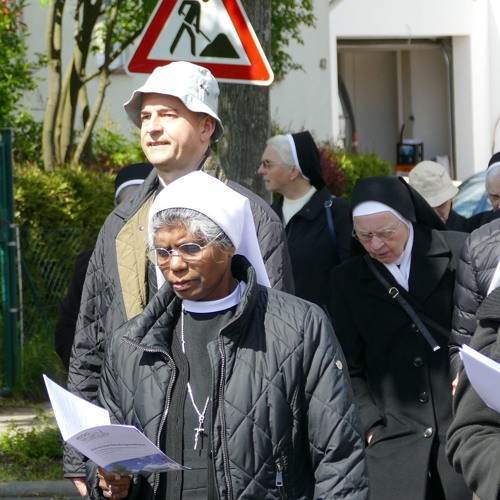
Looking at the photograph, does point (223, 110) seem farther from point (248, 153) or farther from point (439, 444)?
point (439, 444)

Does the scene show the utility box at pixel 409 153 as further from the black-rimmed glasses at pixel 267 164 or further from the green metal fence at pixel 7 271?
the black-rimmed glasses at pixel 267 164

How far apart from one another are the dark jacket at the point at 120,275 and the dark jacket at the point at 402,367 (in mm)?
1201

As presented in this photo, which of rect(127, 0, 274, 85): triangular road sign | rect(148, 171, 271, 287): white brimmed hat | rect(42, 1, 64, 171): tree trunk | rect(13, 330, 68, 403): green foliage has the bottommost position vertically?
rect(13, 330, 68, 403): green foliage

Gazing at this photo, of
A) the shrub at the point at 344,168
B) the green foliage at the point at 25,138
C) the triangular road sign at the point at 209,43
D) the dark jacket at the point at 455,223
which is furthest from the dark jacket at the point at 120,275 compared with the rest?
the green foliage at the point at 25,138

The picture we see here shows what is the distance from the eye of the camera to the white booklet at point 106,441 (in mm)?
3264

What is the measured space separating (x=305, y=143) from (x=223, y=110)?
0.68 m

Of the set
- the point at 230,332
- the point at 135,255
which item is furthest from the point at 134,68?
the point at 230,332

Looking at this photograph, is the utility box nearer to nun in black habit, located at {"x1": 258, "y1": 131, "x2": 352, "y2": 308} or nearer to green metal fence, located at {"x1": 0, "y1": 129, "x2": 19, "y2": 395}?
green metal fence, located at {"x1": 0, "y1": 129, "x2": 19, "y2": 395}

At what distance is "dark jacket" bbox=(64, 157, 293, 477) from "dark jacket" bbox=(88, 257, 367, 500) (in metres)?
0.76

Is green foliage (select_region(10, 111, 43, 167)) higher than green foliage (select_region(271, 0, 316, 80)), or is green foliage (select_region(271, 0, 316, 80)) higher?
green foliage (select_region(271, 0, 316, 80))

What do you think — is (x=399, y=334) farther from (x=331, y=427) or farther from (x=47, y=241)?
(x=47, y=241)

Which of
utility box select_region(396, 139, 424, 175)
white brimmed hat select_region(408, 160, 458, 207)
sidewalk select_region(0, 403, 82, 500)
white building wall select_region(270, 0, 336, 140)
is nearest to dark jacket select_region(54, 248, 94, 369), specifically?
sidewalk select_region(0, 403, 82, 500)

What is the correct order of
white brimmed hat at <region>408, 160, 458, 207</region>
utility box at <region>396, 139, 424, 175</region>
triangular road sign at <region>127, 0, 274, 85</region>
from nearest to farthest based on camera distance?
triangular road sign at <region>127, 0, 274, 85</region>
white brimmed hat at <region>408, 160, 458, 207</region>
utility box at <region>396, 139, 424, 175</region>

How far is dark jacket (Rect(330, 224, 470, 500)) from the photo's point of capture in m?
5.50
